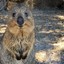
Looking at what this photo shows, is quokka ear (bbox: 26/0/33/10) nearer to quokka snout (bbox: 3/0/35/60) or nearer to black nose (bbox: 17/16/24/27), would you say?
quokka snout (bbox: 3/0/35/60)

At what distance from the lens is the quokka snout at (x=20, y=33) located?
7.64 m

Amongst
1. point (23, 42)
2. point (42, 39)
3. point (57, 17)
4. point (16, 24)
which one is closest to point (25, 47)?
point (23, 42)

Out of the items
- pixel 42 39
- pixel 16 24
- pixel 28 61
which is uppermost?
pixel 16 24

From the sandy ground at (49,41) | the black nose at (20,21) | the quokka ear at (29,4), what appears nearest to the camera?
the black nose at (20,21)

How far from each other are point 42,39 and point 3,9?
9.04 metres

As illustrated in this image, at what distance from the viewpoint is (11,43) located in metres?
7.95

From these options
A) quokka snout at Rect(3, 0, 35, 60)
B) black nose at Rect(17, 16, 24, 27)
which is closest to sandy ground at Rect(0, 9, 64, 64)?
quokka snout at Rect(3, 0, 35, 60)

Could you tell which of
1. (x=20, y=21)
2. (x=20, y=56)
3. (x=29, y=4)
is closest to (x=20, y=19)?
(x=20, y=21)

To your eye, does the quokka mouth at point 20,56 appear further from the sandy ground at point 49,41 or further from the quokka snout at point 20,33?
the sandy ground at point 49,41

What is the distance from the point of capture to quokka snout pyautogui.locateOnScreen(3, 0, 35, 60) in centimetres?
764

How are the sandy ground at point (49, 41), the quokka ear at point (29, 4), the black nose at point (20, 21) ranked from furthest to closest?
the sandy ground at point (49, 41)
the quokka ear at point (29, 4)
the black nose at point (20, 21)

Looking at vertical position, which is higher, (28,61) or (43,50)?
(28,61)

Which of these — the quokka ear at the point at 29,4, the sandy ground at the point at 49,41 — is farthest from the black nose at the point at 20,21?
the sandy ground at the point at 49,41

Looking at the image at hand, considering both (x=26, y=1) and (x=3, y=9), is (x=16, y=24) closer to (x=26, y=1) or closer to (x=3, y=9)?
(x=26, y=1)
